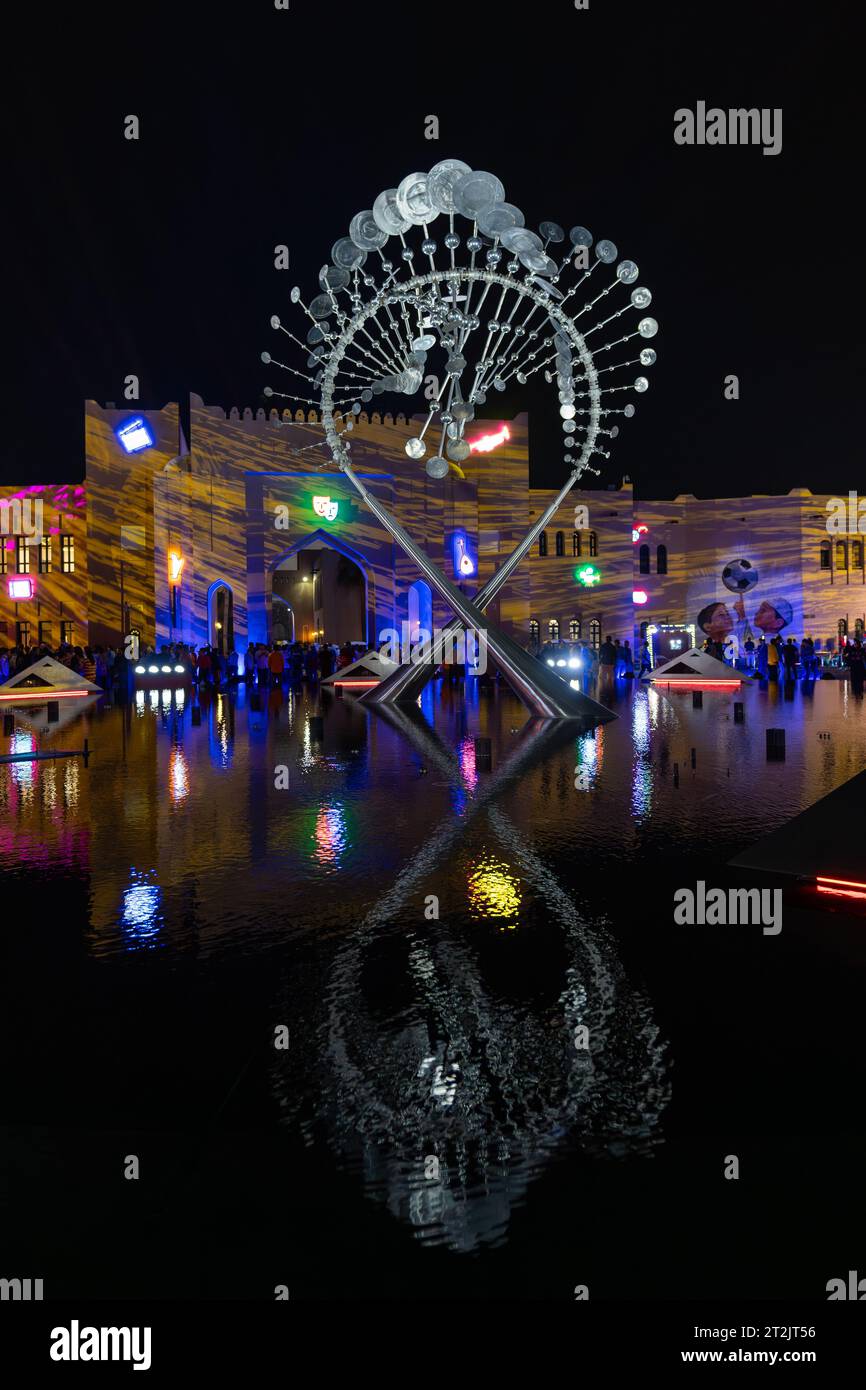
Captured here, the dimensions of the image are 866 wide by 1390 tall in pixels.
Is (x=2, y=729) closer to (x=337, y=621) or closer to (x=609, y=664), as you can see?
(x=609, y=664)

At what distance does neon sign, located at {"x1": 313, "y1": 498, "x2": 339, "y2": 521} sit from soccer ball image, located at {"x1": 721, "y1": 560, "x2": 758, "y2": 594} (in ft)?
79.6

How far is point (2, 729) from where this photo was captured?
2017 cm

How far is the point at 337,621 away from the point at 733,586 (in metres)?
23.6

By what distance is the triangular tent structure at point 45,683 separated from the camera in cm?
3080

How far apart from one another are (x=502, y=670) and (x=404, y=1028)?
18.7 metres

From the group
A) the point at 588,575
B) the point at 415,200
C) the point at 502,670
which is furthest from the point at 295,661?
the point at 415,200

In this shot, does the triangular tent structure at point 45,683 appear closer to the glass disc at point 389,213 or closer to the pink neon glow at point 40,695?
the pink neon glow at point 40,695

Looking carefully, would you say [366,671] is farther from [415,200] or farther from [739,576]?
[739,576]

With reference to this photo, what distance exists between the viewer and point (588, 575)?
181ft

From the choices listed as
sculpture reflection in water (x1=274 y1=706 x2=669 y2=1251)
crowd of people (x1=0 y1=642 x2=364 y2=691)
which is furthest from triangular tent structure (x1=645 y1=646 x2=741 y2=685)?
sculpture reflection in water (x1=274 y1=706 x2=669 y2=1251)

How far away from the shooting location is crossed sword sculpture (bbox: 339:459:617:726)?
21500 millimetres

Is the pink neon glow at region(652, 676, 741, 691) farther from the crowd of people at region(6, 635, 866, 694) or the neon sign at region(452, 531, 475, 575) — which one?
the neon sign at region(452, 531, 475, 575)

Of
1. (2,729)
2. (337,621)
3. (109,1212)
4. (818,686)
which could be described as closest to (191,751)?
(2,729)
